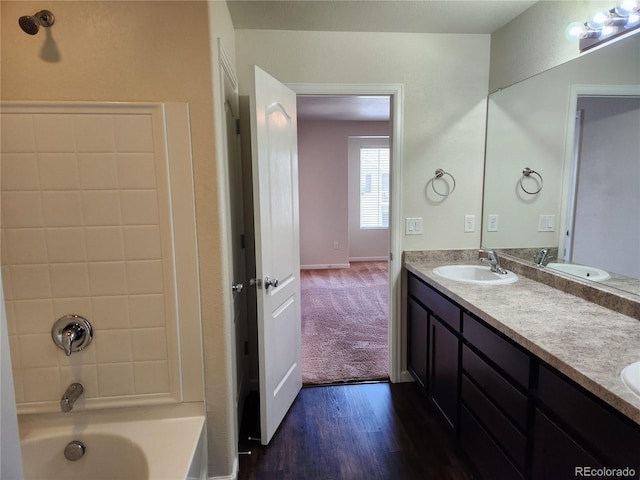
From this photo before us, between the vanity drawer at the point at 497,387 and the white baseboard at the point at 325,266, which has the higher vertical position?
the vanity drawer at the point at 497,387

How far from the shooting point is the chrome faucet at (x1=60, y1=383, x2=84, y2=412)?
1466 millimetres

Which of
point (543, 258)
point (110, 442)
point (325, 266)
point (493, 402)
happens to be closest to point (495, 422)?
point (493, 402)

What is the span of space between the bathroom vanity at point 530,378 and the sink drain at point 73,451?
1753 mm

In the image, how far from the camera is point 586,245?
5.91ft

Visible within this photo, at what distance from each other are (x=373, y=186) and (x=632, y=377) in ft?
18.9

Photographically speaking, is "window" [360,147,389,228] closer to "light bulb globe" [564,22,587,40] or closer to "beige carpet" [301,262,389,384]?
"beige carpet" [301,262,389,384]

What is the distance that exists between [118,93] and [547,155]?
2.23 meters

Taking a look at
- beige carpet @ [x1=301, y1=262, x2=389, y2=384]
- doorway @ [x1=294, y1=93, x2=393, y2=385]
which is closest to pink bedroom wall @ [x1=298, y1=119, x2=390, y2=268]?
doorway @ [x1=294, y1=93, x2=393, y2=385]

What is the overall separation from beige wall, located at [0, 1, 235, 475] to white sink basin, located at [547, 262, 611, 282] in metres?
1.84

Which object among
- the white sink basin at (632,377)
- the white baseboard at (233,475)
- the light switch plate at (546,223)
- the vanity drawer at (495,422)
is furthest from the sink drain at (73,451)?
the light switch plate at (546,223)

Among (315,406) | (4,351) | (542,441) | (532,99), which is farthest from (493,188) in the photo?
(4,351)

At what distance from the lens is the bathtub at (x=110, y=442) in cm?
145

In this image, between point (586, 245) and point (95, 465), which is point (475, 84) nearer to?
point (586, 245)

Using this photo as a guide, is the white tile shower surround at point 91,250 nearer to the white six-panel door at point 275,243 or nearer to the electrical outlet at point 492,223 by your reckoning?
the white six-panel door at point 275,243
